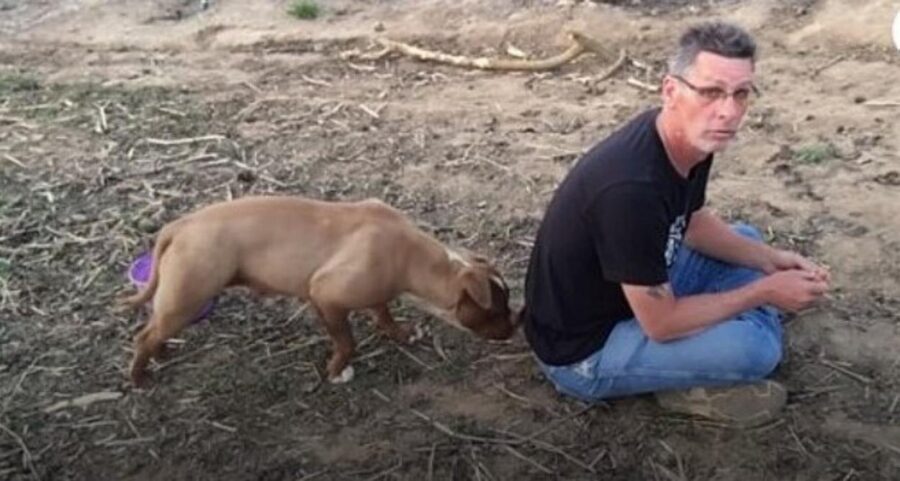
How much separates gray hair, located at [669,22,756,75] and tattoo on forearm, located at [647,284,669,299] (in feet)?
2.06

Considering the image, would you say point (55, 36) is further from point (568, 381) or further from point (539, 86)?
point (568, 381)

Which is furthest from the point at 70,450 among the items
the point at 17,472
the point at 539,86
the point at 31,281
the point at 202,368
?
the point at 539,86

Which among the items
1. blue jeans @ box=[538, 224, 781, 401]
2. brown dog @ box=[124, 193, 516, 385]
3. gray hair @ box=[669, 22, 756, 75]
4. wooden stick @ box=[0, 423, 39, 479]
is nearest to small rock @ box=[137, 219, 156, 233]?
brown dog @ box=[124, 193, 516, 385]

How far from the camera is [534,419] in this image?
14.7ft

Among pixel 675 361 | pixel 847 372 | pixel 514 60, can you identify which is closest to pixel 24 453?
pixel 675 361

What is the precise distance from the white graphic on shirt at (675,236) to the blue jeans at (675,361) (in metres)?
0.26

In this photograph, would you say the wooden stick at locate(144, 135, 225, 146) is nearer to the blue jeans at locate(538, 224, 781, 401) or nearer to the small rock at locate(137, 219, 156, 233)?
the small rock at locate(137, 219, 156, 233)

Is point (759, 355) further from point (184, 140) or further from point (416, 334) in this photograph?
point (184, 140)

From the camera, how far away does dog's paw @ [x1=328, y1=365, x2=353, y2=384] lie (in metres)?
4.75

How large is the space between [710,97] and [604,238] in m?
0.51

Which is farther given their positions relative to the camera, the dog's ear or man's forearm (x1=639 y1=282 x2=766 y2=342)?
the dog's ear

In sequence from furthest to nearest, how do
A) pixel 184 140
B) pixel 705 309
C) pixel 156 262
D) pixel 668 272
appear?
1. pixel 184 140
2. pixel 156 262
3. pixel 668 272
4. pixel 705 309

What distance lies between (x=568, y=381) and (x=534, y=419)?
17 centimetres

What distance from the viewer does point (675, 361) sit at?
4.27m
